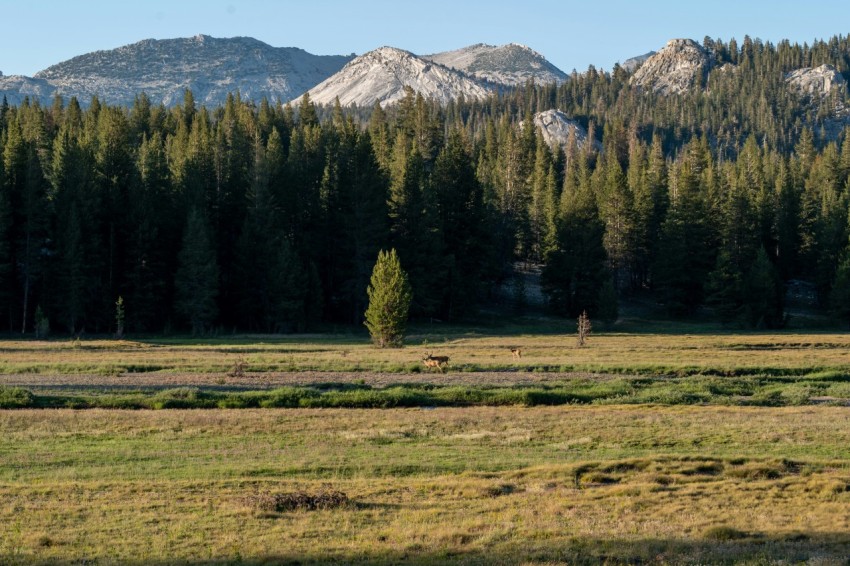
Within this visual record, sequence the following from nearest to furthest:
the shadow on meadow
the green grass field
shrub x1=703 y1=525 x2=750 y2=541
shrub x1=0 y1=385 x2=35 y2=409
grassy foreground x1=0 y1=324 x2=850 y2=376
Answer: the shadow on meadow → the green grass field → shrub x1=703 y1=525 x2=750 y2=541 → shrub x1=0 y1=385 x2=35 y2=409 → grassy foreground x1=0 y1=324 x2=850 y2=376

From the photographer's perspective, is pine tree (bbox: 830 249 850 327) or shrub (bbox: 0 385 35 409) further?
pine tree (bbox: 830 249 850 327)

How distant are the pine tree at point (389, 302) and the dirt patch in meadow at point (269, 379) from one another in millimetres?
15062

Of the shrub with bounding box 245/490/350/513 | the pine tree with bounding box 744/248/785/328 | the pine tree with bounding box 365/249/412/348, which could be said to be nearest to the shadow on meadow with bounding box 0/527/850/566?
the shrub with bounding box 245/490/350/513

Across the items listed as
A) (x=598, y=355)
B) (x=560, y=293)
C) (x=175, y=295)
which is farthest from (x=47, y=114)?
(x=598, y=355)

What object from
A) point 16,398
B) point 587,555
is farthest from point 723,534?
point 16,398

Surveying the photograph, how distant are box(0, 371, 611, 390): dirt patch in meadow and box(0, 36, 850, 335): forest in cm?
2771

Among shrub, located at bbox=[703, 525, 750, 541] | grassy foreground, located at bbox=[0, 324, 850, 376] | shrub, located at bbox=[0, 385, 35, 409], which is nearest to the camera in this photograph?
shrub, located at bbox=[703, 525, 750, 541]

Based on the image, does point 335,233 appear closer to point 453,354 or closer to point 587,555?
point 453,354

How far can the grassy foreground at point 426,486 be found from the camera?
1516 centimetres

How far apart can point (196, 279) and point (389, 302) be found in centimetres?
2414

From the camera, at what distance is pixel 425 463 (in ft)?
77.1

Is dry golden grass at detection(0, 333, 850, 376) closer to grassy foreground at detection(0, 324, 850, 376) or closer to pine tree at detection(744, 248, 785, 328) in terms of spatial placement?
grassy foreground at detection(0, 324, 850, 376)

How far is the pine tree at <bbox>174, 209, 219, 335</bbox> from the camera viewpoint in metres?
78.5

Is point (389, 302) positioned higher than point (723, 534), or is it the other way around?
point (389, 302)
